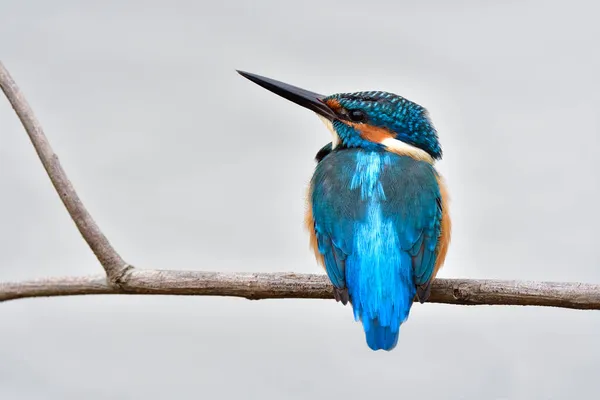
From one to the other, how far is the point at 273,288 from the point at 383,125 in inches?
21.7

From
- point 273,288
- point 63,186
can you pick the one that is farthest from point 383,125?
point 63,186

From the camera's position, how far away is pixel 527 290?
1943mm

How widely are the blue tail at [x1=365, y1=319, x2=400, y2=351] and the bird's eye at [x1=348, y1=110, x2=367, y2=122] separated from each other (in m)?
0.63

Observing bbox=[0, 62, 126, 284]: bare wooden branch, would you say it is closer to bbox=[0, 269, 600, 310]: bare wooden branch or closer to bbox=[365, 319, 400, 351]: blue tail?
bbox=[0, 269, 600, 310]: bare wooden branch

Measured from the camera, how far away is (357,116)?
228 cm

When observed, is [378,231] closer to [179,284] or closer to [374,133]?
[374,133]

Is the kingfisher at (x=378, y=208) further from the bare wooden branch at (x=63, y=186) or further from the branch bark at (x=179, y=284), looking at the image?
the bare wooden branch at (x=63, y=186)

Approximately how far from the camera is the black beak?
7.79 ft

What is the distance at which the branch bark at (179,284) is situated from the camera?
6.41 feet

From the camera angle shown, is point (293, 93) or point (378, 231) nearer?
point (378, 231)

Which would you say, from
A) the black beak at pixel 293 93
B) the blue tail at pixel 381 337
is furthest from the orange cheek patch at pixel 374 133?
the blue tail at pixel 381 337

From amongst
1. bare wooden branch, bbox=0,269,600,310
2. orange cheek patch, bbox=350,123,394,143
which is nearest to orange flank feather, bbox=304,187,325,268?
bare wooden branch, bbox=0,269,600,310

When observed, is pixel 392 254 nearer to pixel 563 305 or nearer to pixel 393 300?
pixel 393 300

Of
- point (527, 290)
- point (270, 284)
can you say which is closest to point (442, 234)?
point (527, 290)
